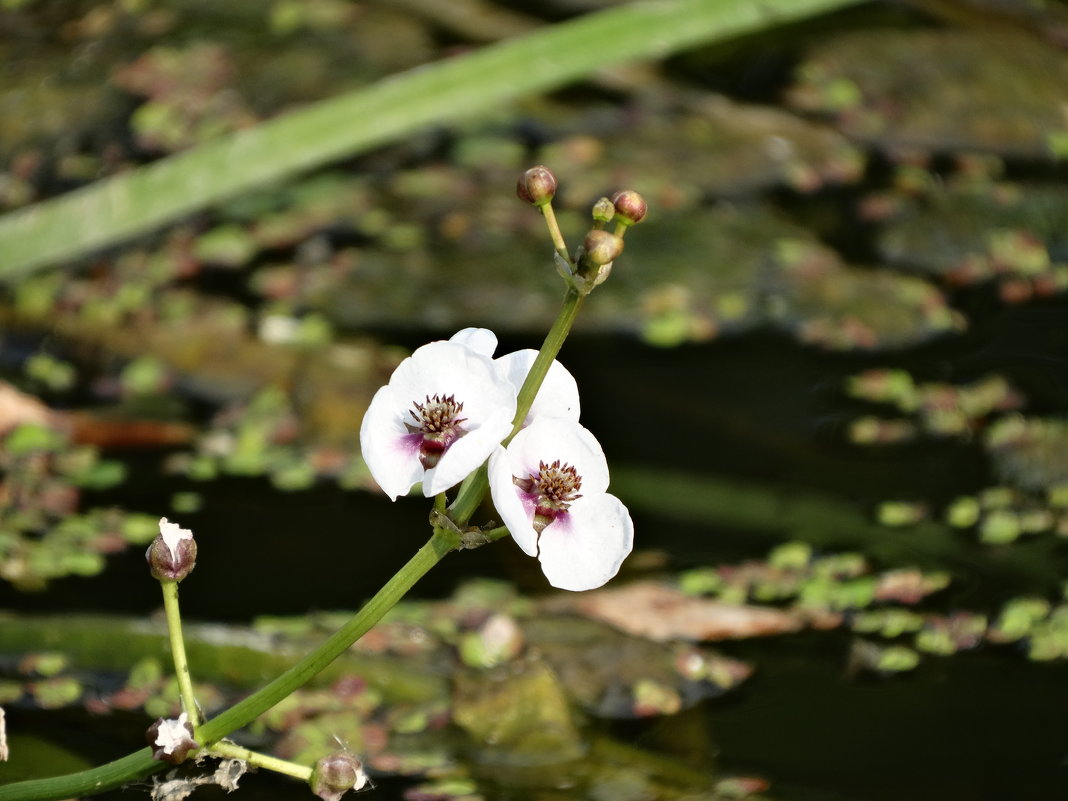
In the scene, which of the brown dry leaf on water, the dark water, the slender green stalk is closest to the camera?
the dark water

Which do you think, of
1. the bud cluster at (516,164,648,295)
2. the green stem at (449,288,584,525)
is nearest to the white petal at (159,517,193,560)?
the green stem at (449,288,584,525)

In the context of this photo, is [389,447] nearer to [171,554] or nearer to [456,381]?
[456,381]

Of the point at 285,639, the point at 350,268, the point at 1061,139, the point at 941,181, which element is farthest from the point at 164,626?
the point at 1061,139

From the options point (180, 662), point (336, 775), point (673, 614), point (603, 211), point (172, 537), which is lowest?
point (336, 775)

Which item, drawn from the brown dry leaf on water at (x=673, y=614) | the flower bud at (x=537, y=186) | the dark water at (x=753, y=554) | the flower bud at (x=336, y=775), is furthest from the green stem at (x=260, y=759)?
the brown dry leaf on water at (x=673, y=614)

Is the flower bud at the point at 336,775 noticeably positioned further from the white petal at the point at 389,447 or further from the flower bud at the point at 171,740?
the white petal at the point at 389,447

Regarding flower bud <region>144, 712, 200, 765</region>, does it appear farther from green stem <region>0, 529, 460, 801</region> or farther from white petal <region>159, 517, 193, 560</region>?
white petal <region>159, 517, 193, 560</region>

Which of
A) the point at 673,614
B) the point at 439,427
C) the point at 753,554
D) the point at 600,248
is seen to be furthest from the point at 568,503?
the point at 753,554
